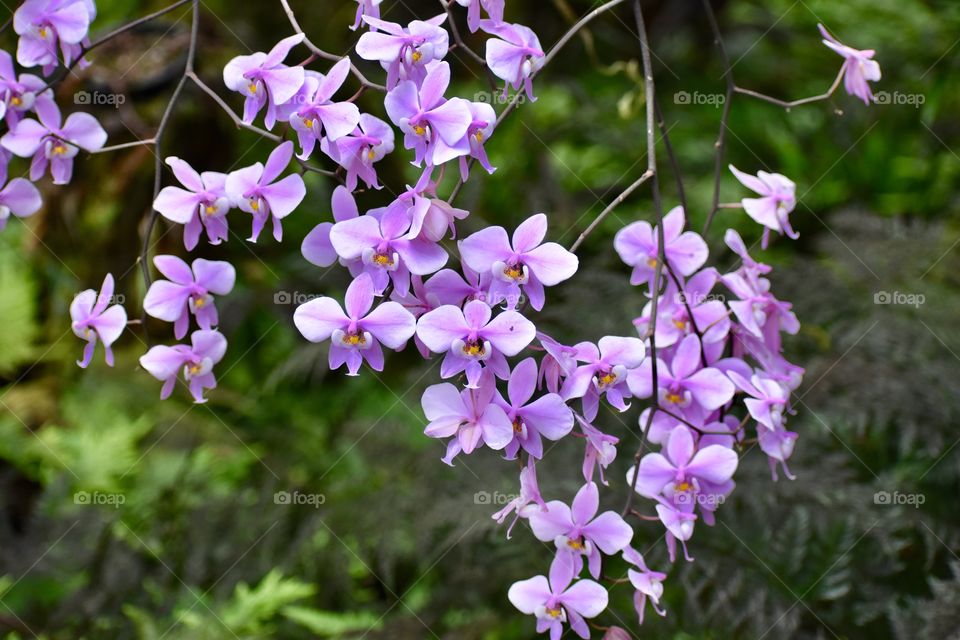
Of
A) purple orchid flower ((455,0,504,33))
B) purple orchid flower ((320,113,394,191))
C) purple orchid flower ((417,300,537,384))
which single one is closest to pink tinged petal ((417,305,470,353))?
purple orchid flower ((417,300,537,384))

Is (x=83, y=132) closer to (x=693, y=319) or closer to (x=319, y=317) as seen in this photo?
(x=319, y=317)

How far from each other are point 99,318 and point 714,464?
0.42 metres

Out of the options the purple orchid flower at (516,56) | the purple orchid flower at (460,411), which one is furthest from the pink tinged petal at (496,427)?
the purple orchid flower at (516,56)

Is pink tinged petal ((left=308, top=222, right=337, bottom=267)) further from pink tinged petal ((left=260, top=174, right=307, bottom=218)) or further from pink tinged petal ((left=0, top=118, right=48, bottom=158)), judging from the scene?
pink tinged petal ((left=0, top=118, right=48, bottom=158))

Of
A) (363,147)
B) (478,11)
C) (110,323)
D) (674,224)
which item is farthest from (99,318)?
(674,224)

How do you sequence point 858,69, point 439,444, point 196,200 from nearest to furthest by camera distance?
point 196,200 → point 858,69 → point 439,444

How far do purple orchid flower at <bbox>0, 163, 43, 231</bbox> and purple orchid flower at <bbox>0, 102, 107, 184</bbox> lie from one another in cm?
1

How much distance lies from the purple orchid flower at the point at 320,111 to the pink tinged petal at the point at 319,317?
0.32 ft

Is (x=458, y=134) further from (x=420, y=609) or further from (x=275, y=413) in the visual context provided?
(x=275, y=413)

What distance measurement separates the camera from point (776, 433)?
2.12ft

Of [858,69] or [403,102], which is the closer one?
[403,102]

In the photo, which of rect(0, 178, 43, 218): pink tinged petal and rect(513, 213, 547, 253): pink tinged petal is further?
rect(0, 178, 43, 218): pink tinged petal

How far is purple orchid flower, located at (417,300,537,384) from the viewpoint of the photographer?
492 mm

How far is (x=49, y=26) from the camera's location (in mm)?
664
